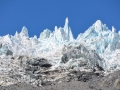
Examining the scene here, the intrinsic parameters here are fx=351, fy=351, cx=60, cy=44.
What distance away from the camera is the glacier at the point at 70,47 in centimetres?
8988

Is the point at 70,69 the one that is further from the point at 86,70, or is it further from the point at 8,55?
the point at 8,55

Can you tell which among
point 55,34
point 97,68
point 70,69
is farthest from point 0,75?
point 55,34

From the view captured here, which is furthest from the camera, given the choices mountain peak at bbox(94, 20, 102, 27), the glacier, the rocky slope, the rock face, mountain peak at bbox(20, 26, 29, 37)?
mountain peak at bbox(20, 26, 29, 37)

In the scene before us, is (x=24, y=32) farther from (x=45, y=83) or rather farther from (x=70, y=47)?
(x=45, y=83)

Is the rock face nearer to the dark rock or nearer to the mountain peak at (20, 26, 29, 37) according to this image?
the dark rock

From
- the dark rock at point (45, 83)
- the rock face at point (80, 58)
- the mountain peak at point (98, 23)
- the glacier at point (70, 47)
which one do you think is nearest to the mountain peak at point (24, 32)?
the glacier at point (70, 47)

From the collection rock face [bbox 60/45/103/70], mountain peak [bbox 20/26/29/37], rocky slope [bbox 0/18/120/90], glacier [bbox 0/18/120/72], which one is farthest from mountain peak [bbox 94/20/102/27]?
rock face [bbox 60/45/103/70]

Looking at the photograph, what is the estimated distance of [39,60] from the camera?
89.8m

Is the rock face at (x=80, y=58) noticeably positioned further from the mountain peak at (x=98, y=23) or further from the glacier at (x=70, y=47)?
the mountain peak at (x=98, y=23)

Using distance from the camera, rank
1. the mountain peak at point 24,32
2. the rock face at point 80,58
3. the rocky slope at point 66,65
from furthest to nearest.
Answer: the mountain peak at point 24,32 → the rock face at point 80,58 → the rocky slope at point 66,65

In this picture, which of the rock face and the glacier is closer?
the rock face

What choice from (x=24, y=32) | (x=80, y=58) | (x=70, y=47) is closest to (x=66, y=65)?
(x=80, y=58)

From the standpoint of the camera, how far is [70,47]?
9338 centimetres

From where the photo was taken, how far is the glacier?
89.9 metres
